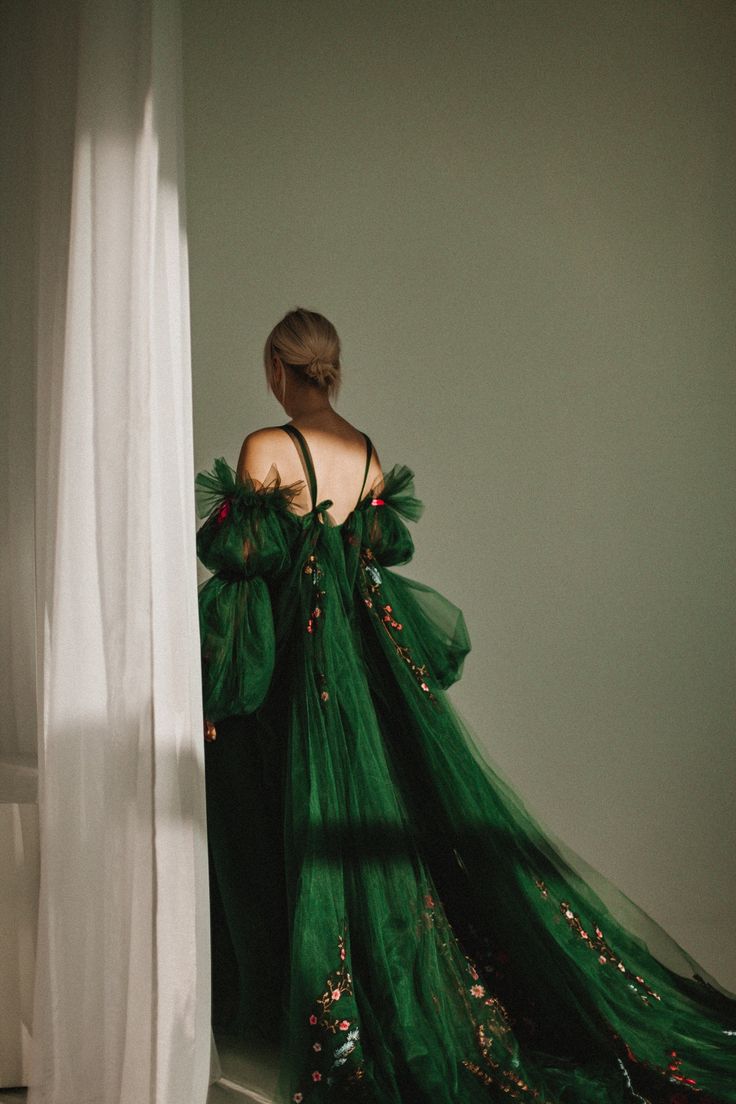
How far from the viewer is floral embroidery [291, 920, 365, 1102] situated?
207cm

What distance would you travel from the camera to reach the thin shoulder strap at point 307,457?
2.73m

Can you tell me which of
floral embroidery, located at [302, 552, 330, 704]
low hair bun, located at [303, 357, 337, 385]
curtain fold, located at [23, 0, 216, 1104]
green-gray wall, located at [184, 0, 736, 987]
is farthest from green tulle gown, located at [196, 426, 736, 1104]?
green-gray wall, located at [184, 0, 736, 987]

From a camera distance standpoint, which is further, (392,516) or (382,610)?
(392,516)

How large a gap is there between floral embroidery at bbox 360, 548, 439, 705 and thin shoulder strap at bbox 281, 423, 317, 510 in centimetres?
18

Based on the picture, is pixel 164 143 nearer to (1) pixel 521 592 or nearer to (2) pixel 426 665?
(2) pixel 426 665

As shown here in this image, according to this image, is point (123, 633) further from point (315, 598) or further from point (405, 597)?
point (405, 597)

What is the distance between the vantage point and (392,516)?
2828mm

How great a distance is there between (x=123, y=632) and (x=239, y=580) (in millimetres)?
796

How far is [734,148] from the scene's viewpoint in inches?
157

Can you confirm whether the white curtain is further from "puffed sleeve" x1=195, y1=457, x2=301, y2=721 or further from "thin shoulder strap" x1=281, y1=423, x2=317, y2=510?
"thin shoulder strap" x1=281, y1=423, x2=317, y2=510

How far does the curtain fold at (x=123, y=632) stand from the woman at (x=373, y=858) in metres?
0.43

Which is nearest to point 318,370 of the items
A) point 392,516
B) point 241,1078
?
point 392,516

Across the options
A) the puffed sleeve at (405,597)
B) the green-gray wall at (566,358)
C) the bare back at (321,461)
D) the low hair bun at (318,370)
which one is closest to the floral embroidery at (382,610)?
the puffed sleeve at (405,597)

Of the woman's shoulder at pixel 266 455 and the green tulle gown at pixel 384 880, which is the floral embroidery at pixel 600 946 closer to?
the green tulle gown at pixel 384 880
